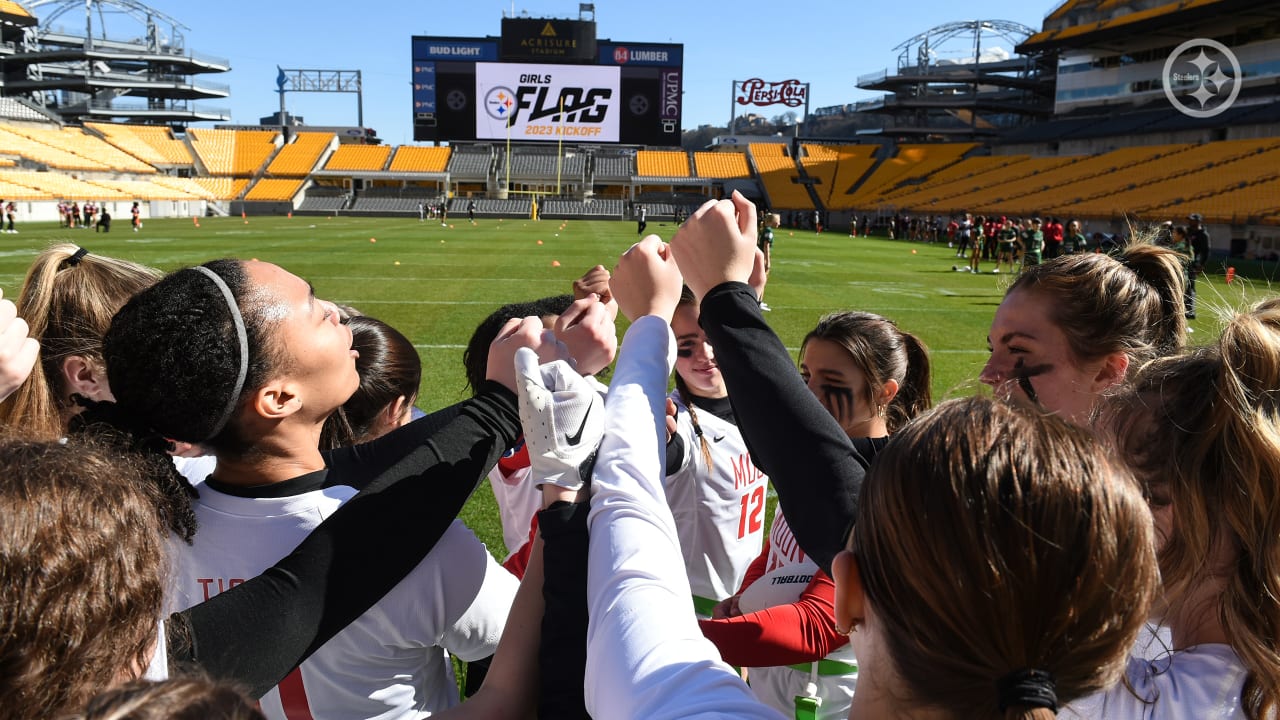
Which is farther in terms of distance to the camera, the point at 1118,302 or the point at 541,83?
the point at 541,83

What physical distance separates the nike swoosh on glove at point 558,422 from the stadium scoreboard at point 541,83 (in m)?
53.4

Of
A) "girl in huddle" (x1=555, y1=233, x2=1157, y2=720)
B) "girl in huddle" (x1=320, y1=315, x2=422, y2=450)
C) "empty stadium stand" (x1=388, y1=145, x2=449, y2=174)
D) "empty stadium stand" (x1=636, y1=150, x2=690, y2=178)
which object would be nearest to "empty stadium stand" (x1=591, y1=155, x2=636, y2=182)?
"empty stadium stand" (x1=636, y1=150, x2=690, y2=178)

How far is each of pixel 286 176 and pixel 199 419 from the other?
6273 centimetres

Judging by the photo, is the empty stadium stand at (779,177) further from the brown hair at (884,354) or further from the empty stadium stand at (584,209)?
the brown hair at (884,354)

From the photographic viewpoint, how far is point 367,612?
5.08 ft

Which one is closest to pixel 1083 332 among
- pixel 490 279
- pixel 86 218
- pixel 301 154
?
pixel 490 279

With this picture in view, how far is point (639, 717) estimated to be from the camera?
958mm

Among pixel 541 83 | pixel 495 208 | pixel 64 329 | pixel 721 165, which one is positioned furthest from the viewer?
pixel 721 165

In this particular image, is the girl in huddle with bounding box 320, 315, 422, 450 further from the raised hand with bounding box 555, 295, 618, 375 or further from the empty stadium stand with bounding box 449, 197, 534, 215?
the empty stadium stand with bounding box 449, 197, 534, 215

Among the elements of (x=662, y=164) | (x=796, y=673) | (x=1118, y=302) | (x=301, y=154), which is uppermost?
(x=662, y=164)

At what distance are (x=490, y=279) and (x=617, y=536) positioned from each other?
15.8 meters

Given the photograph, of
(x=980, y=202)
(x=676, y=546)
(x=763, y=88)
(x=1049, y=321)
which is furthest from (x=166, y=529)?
(x=763, y=88)

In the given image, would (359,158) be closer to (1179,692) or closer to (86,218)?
(86,218)

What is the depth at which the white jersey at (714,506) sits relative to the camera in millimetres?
2625
